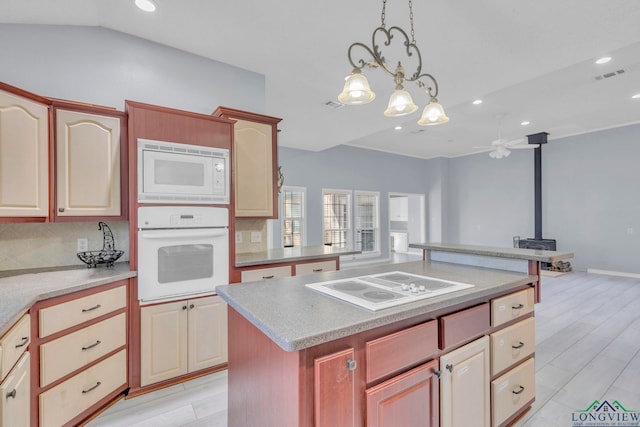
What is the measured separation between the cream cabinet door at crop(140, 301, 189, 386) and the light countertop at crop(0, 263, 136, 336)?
37 cm

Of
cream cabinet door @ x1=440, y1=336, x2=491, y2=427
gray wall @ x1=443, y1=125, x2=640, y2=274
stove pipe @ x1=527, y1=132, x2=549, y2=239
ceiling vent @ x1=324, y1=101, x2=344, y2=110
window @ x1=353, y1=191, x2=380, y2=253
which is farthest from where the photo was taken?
window @ x1=353, y1=191, x2=380, y2=253

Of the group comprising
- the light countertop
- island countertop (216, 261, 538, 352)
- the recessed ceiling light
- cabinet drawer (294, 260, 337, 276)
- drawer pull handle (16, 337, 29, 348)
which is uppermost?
the recessed ceiling light

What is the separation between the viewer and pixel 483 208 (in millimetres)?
8492

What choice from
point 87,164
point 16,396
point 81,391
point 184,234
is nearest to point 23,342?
point 16,396

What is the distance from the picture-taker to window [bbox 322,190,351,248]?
7.42 metres

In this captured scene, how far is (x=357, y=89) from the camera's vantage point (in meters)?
1.64

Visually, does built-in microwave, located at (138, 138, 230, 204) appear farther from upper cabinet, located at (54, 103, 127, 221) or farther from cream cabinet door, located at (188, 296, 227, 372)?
cream cabinet door, located at (188, 296, 227, 372)

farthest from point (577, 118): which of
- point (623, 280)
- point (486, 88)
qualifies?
point (486, 88)

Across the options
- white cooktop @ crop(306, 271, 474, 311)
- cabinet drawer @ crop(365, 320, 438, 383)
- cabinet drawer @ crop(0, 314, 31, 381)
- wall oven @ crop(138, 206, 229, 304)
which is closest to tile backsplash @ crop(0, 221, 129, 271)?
wall oven @ crop(138, 206, 229, 304)

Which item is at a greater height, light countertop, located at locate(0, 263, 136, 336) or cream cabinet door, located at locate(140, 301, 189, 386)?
light countertop, located at locate(0, 263, 136, 336)

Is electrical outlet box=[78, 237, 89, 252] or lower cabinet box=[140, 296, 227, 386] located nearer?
lower cabinet box=[140, 296, 227, 386]

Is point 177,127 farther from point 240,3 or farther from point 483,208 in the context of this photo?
point 483,208

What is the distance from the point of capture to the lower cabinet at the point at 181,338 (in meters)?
2.21

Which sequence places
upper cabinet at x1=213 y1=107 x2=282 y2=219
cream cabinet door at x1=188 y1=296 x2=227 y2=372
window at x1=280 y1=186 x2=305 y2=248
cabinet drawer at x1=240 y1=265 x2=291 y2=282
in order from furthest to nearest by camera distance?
window at x1=280 y1=186 x2=305 y2=248
upper cabinet at x1=213 y1=107 x2=282 y2=219
cabinet drawer at x1=240 y1=265 x2=291 y2=282
cream cabinet door at x1=188 y1=296 x2=227 y2=372
